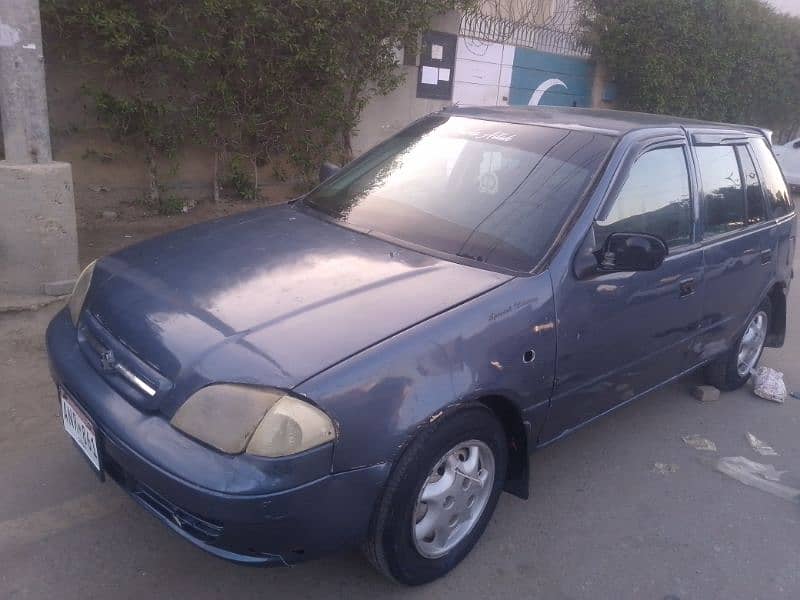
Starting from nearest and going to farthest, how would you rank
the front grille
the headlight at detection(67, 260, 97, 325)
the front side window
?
the front grille → the headlight at detection(67, 260, 97, 325) → the front side window

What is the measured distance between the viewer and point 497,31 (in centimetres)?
1056

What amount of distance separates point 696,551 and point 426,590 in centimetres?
125

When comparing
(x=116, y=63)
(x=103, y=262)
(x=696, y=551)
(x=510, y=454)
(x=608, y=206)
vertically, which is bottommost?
(x=696, y=551)

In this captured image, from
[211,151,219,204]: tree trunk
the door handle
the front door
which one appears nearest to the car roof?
the front door

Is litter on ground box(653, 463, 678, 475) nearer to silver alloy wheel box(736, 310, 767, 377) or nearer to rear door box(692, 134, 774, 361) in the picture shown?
rear door box(692, 134, 774, 361)

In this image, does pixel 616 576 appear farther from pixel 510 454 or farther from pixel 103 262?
pixel 103 262

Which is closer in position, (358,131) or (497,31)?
(358,131)

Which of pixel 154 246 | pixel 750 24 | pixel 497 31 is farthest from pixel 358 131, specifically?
pixel 750 24

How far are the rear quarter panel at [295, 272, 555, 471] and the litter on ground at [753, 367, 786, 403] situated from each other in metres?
2.71

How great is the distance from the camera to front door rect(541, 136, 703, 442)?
2994mm

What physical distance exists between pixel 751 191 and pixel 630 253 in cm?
189

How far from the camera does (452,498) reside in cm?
268

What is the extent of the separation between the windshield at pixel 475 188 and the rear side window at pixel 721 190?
2.89 feet

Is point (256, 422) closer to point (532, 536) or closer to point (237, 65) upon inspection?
point (532, 536)
